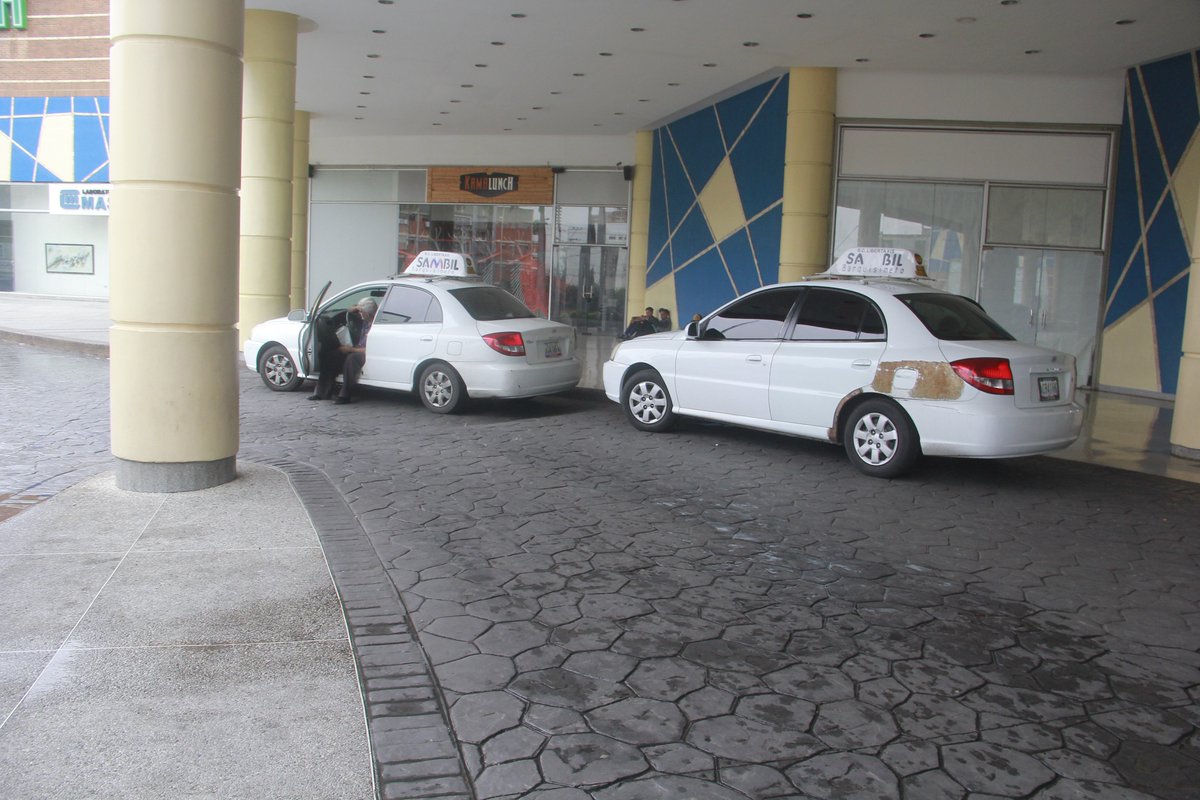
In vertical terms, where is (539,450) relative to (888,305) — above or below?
below

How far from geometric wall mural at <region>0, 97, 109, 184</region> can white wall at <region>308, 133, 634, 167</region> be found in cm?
1123

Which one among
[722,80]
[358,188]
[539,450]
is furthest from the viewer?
[358,188]

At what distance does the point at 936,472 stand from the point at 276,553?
5686 millimetres

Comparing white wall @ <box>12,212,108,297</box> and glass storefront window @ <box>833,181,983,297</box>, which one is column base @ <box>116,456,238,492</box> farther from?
white wall @ <box>12,212,108,297</box>

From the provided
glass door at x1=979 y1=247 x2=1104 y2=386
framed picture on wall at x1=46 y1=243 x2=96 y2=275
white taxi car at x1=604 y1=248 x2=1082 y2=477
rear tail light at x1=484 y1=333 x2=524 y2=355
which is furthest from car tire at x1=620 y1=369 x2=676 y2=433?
framed picture on wall at x1=46 y1=243 x2=96 y2=275

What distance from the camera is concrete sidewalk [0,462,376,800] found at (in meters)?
3.08

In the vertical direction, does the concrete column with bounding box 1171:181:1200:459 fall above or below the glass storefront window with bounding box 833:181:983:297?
below

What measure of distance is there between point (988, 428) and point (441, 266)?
24.3 feet

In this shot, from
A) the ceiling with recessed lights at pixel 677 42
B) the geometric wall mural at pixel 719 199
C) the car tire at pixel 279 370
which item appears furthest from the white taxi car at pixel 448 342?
the geometric wall mural at pixel 719 199

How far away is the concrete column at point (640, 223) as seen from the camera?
24078mm

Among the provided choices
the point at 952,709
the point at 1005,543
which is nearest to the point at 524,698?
the point at 952,709

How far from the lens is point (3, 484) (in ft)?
22.3

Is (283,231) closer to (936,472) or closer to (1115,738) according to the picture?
(936,472)

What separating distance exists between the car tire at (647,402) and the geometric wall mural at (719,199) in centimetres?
805
